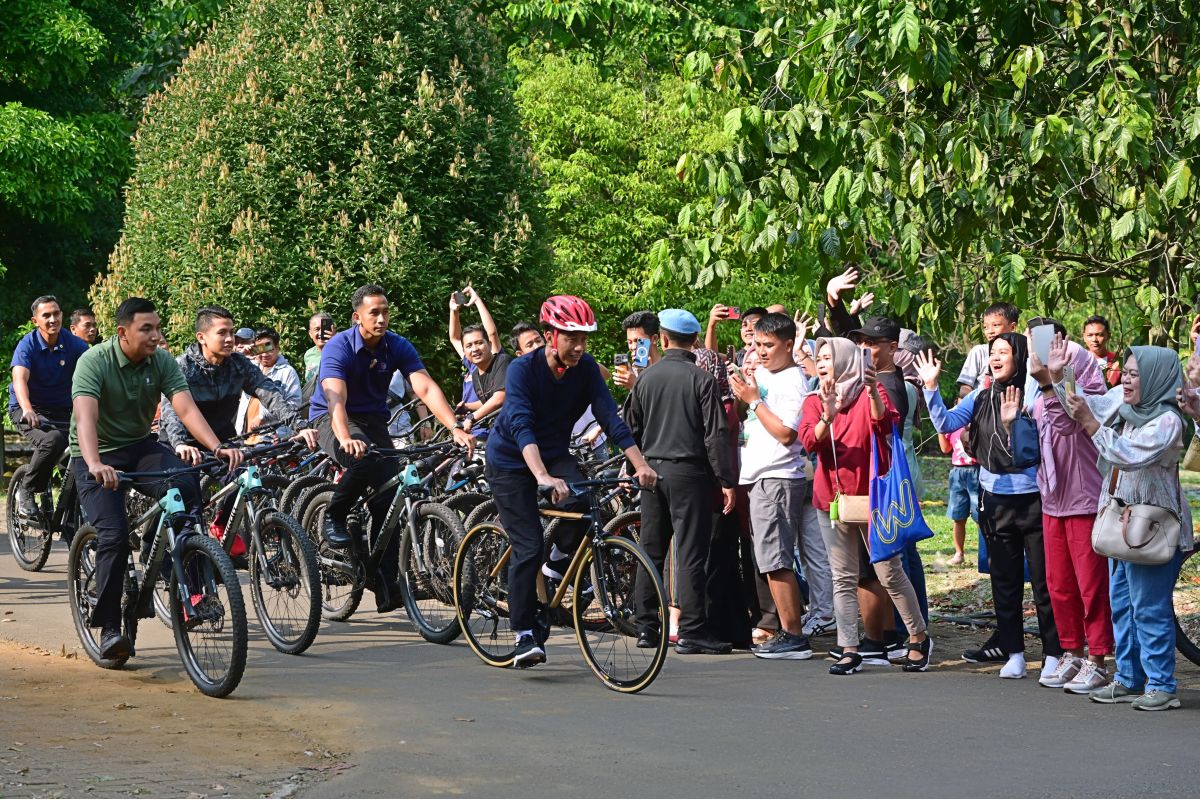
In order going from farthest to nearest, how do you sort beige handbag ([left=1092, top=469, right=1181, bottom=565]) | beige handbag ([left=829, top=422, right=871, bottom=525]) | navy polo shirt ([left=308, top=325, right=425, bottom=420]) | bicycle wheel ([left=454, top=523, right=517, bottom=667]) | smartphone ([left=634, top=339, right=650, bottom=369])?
1. smartphone ([left=634, top=339, right=650, bottom=369])
2. navy polo shirt ([left=308, top=325, right=425, bottom=420])
3. bicycle wheel ([left=454, top=523, right=517, bottom=667])
4. beige handbag ([left=829, top=422, right=871, bottom=525])
5. beige handbag ([left=1092, top=469, right=1181, bottom=565])

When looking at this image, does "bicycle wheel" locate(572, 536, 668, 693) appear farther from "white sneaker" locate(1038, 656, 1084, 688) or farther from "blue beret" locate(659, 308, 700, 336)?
"white sneaker" locate(1038, 656, 1084, 688)

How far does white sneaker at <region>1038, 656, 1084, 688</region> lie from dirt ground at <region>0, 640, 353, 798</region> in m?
3.87

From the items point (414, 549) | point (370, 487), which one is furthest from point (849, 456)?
point (370, 487)

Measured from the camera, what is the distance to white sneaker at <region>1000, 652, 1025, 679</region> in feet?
29.3

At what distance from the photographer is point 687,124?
1129 inches

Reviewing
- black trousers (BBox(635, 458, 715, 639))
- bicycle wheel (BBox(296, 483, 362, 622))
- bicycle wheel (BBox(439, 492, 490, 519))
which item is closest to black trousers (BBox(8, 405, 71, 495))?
bicycle wheel (BBox(296, 483, 362, 622))

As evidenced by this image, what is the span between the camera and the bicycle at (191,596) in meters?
8.22

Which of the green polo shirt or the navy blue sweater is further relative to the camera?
the green polo shirt

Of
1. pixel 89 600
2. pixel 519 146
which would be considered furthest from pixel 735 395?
pixel 519 146

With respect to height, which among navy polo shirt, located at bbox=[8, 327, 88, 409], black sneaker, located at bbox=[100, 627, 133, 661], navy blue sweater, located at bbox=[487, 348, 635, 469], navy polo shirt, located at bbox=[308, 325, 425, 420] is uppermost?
navy polo shirt, located at bbox=[8, 327, 88, 409]

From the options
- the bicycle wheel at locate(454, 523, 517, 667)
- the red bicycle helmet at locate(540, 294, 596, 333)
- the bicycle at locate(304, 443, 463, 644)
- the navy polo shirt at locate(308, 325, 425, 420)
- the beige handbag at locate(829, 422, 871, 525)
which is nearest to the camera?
the red bicycle helmet at locate(540, 294, 596, 333)

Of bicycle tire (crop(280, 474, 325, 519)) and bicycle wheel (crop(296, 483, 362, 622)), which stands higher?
bicycle tire (crop(280, 474, 325, 519))

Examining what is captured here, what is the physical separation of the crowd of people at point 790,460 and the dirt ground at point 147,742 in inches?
28.4

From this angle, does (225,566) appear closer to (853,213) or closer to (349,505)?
(349,505)
